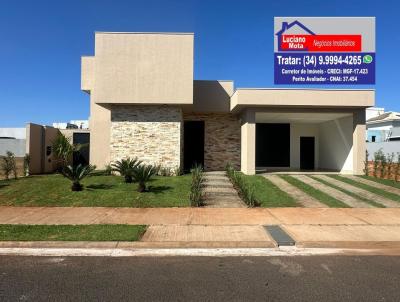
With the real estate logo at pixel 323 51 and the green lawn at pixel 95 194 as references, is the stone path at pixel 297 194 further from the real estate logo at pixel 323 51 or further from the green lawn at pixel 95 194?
the real estate logo at pixel 323 51

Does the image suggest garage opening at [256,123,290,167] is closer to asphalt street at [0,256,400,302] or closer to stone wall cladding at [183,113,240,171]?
stone wall cladding at [183,113,240,171]

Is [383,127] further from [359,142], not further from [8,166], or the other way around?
[8,166]

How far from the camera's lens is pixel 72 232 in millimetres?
7383

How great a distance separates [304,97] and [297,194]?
6163 mm

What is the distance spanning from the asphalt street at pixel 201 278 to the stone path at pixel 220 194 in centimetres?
511

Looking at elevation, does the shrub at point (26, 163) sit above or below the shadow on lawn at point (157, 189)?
above

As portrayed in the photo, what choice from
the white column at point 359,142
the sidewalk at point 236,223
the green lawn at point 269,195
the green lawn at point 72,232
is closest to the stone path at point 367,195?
the sidewalk at point 236,223

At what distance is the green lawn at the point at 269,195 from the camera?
36.8 ft

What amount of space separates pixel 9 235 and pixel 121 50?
1149cm

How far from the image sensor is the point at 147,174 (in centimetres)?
1266

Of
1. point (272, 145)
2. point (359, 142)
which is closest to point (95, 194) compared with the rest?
point (359, 142)

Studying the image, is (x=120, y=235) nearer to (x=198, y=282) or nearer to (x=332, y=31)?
(x=198, y=282)

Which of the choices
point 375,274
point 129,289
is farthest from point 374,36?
point 129,289

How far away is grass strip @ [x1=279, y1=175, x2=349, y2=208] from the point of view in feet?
37.0
